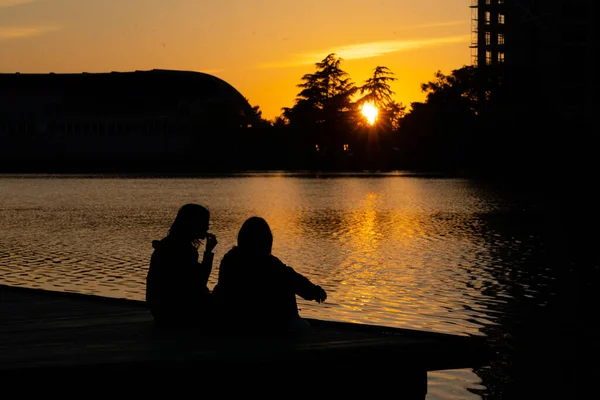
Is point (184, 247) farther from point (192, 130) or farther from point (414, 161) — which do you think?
point (192, 130)

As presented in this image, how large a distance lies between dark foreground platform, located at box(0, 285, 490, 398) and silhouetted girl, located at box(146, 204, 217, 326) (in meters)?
0.25

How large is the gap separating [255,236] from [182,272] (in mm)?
1230

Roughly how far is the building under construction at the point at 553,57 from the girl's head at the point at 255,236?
111058 mm

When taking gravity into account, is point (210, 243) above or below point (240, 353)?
above

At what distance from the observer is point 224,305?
10938mm

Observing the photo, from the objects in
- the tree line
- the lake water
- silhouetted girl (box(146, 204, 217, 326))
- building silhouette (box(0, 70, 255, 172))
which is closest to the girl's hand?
silhouetted girl (box(146, 204, 217, 326))

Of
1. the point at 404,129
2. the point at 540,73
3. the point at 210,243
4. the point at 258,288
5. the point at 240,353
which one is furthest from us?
the point at 404,129

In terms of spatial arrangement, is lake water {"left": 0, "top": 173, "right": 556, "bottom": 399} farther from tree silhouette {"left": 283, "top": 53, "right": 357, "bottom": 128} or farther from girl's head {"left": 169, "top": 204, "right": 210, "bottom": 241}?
tree silhouette {"left": 283, "top": 53, "right": 357, "bottom": 128}

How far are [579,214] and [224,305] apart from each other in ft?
154

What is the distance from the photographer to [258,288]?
35.1 ft

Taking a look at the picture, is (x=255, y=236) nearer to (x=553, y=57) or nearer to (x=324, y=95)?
(x=553, y=57)

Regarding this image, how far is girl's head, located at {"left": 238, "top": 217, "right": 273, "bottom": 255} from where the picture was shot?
10281 mm

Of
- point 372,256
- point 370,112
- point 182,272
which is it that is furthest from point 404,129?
point 182,272

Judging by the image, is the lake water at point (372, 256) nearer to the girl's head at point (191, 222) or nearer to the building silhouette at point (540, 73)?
the girl's head at point (191, 222)
